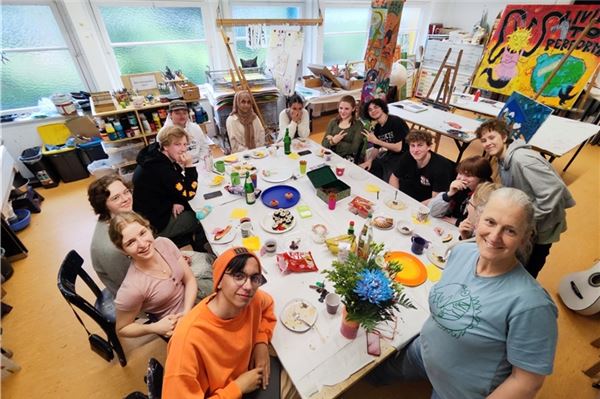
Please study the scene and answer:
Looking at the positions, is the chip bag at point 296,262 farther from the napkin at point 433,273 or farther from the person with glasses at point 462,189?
the person with glasses at point 462,189

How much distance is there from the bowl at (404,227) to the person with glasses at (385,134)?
49.0 inches

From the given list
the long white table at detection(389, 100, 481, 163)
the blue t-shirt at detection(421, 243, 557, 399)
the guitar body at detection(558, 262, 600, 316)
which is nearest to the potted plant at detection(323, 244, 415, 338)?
the blue t-shirt at detection(421, 243, 557, 399)

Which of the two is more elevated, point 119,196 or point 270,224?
point 119,196

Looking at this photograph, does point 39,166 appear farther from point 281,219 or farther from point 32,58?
point 281,219

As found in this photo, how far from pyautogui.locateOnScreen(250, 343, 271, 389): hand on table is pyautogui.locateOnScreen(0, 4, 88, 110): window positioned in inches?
188

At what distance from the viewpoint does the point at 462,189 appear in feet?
6.46

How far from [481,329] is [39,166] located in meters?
5.20

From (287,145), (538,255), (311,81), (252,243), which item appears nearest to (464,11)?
(311,81)

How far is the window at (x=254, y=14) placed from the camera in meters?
4.71

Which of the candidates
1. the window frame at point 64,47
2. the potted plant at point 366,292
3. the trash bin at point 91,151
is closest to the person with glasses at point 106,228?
the potted plant at point 366,292

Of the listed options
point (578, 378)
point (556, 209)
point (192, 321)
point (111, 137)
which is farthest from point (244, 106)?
point (578, 378)

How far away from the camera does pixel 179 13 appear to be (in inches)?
170

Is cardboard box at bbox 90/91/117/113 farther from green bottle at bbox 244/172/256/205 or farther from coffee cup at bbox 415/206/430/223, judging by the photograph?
coffee cup at bbox 415/206/430/223

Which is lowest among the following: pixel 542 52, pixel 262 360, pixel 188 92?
pixel 262 360
